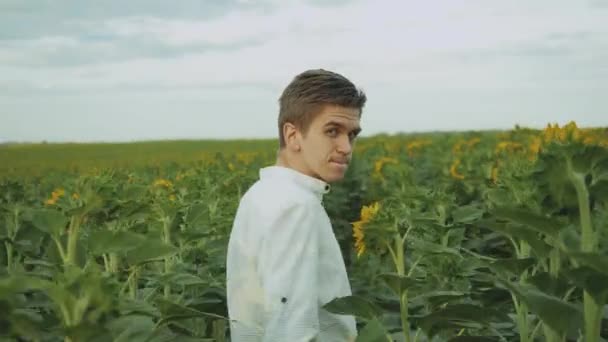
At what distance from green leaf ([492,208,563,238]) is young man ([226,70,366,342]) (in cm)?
55

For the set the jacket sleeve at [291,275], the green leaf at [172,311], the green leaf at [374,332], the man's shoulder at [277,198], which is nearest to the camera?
the green leaf at [172,311]

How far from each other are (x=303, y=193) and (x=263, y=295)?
315mm

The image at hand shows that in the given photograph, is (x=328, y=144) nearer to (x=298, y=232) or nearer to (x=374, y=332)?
(x=298, y=232)

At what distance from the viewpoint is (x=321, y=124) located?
2873mm

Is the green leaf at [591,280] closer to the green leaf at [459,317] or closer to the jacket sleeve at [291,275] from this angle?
the green leaf at [459,317]

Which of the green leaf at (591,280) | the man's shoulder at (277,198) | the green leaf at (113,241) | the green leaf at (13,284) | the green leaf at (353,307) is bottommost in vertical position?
the green leaf at (353,307)

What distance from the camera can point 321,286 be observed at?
272 cm

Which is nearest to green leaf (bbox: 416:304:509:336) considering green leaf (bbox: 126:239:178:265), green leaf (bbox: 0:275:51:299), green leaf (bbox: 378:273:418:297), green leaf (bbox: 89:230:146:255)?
green leaf (bbox: 378:273:418:297)

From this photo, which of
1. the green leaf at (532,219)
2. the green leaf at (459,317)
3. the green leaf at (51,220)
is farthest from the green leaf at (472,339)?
the green leaf at (51,220)

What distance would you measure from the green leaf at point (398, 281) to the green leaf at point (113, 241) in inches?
29.9

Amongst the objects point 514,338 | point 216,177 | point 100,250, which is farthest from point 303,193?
point 216,177

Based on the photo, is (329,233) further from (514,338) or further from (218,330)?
(514,338)

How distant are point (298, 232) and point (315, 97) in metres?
0.49

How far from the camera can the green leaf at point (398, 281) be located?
267 centimetres
